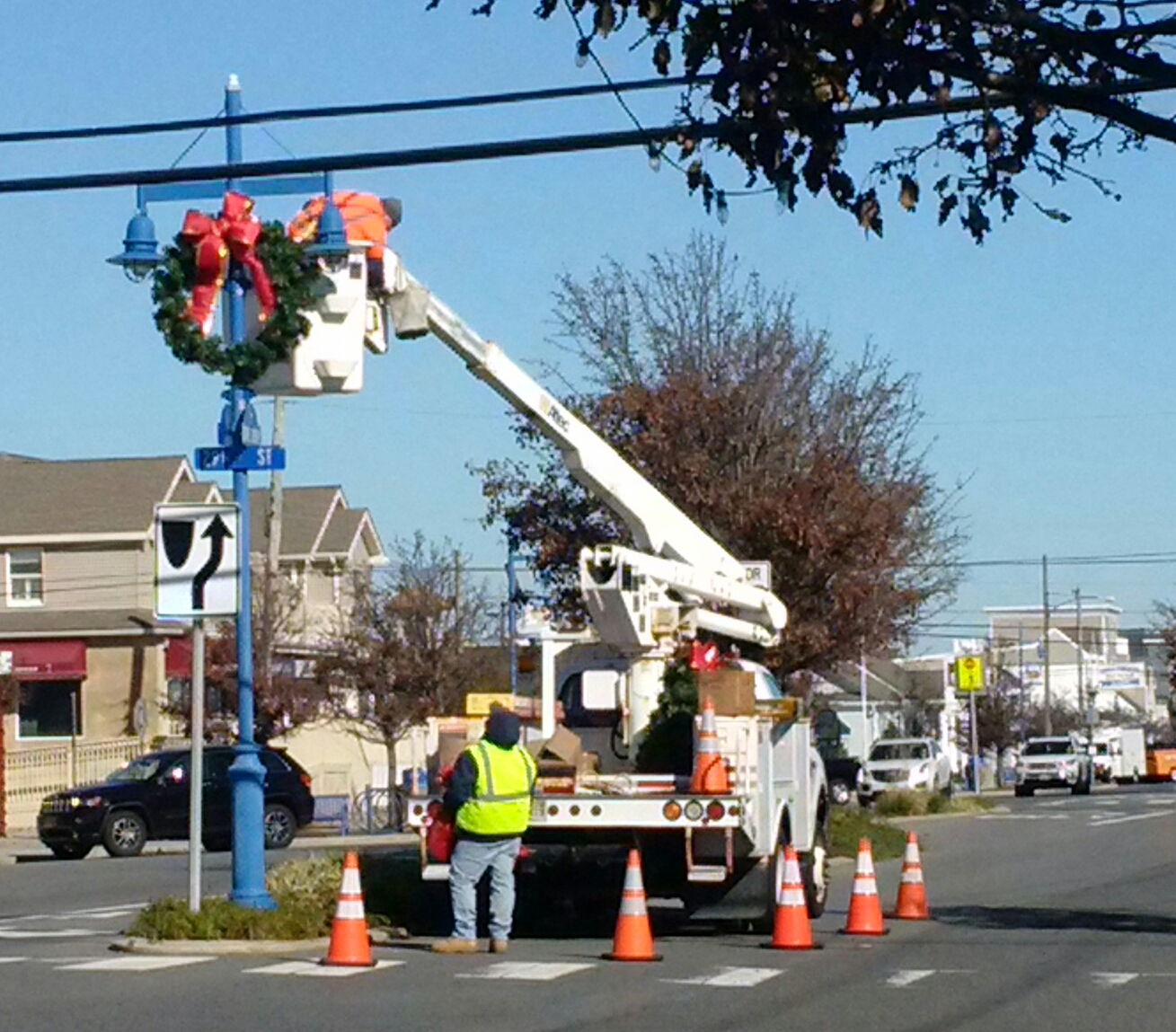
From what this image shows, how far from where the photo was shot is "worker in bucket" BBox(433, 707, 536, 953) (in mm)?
15242

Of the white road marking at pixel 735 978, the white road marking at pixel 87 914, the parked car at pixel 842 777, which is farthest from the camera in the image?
the parked car at pixel 842 777

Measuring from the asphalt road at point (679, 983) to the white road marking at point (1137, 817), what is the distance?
17.7m

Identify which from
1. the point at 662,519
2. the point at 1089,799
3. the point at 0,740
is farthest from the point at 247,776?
the point at 1089,799

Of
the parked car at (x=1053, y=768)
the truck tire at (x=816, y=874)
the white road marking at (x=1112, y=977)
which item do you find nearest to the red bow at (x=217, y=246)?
Result: the truck tire at (x=816, y=874)

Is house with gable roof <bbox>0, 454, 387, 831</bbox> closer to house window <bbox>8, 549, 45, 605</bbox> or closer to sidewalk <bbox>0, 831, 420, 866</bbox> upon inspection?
house window <bbox>8, 549, 45, 605</bbox>

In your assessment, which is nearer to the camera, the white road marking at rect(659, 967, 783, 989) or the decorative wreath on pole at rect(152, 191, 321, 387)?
the white road marking at rect(659, 967, 783, 989)

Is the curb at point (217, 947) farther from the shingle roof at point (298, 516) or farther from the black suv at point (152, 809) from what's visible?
the shingle roof at point (298, 516)

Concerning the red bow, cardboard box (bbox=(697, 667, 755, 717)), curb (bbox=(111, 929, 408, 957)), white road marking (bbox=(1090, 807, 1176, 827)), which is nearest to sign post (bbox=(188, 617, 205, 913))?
curb (bbox=(111, 929, 408, 957))

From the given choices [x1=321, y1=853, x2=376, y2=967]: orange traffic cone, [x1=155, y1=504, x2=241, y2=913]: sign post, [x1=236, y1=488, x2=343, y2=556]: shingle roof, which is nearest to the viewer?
[x1=321, y1=853, x2=376, y2=967]: orange traffic cone

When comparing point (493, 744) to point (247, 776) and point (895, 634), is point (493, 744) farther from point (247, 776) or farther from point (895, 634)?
point (895, 634)

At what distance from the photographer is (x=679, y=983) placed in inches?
535

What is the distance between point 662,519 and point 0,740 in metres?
25.1

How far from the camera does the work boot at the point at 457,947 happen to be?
15172 millimetres

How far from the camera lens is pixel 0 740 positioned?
137ft
